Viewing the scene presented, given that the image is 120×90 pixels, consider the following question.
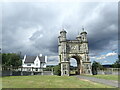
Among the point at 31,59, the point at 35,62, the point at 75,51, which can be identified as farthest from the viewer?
the point at 31,59

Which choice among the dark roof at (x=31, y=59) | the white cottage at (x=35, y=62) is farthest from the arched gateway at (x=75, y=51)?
the dark roof at (x=31, y=59)

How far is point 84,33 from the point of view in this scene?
3756 centimetres

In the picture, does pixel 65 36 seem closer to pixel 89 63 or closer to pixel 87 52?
pixel 87 52

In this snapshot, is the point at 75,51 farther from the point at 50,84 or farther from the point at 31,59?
the point at 31,59

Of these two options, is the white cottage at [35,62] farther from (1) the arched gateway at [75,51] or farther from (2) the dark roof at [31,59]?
(1) the arched gateway at [75,51]

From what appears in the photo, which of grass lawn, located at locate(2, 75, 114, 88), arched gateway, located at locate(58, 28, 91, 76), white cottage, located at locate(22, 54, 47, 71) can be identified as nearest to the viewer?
grass lawn, located at locate(2, 75, 114, 88)

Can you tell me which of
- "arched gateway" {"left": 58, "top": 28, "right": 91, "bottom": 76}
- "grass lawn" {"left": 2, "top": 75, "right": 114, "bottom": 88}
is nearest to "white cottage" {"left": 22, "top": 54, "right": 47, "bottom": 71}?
"arched gateway" {"left": 58, "top": 28, "right": 91, "bottom": 76}

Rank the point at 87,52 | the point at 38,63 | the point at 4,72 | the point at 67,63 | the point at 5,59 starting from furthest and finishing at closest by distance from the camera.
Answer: the point at 38,63
the point at 5,59
the point at 87,52
the point at 67,63
the point at 4,72

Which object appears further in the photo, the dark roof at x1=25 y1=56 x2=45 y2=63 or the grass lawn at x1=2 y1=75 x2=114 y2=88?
the dark roof at x1=25 y1=56 x2=45 y2=63

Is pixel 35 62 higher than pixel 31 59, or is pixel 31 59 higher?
pixel 31 59

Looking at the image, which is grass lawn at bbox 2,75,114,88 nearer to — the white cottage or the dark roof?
the white cottage

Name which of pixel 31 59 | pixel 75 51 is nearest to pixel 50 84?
pixel 75 51

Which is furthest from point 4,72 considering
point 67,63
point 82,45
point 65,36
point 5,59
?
point 82,45

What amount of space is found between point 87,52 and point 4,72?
2516cm
